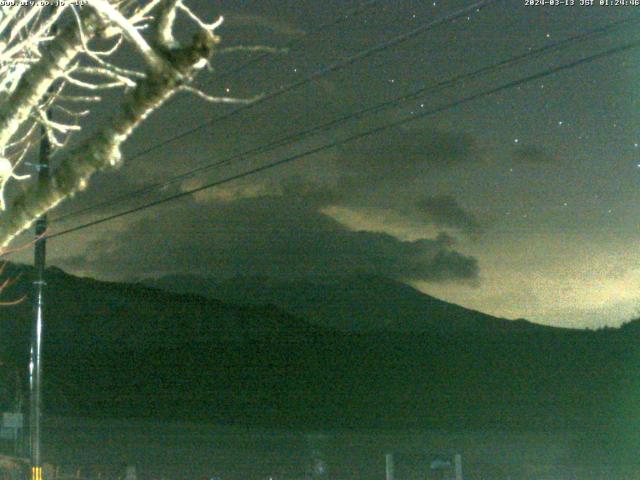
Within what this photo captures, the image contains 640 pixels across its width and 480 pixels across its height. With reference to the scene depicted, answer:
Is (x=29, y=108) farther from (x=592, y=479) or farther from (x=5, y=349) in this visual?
(x=5, y=349)

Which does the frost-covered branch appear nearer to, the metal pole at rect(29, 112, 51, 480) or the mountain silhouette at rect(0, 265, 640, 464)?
the metal pole at rect(29, 112, 51, 480)

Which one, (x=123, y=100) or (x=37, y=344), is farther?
(x=37, y=344)

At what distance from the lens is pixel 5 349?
6819cm

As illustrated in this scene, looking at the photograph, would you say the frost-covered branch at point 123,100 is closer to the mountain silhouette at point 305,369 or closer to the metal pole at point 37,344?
the metal pole at point 37,344

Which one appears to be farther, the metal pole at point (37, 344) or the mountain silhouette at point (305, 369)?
the mountain silhouette at point (305, 369)

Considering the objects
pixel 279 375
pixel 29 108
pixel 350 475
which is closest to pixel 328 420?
pixel 279 375

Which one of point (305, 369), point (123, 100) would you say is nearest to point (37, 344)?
point (123, 100)

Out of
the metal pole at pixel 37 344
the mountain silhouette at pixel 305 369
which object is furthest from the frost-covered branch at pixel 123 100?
the mountain silhouette at pixel 305 369

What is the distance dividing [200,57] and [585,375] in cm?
5527

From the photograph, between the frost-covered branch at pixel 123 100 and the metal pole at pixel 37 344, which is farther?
the metal pole at pixel 37 344

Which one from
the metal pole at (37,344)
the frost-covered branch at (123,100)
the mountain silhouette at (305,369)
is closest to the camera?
the frost-covered branch at (123,100)

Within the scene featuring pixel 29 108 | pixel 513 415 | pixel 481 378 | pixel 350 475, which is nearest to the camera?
pixel 29 108

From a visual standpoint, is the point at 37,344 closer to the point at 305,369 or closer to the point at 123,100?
the point at 123,100

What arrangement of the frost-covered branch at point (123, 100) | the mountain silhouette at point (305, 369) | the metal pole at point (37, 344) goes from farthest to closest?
the mountain silhouette at point (305, 369) < the metal pole at point (37, 344) < the frost-covered branch at point (123, 100)
